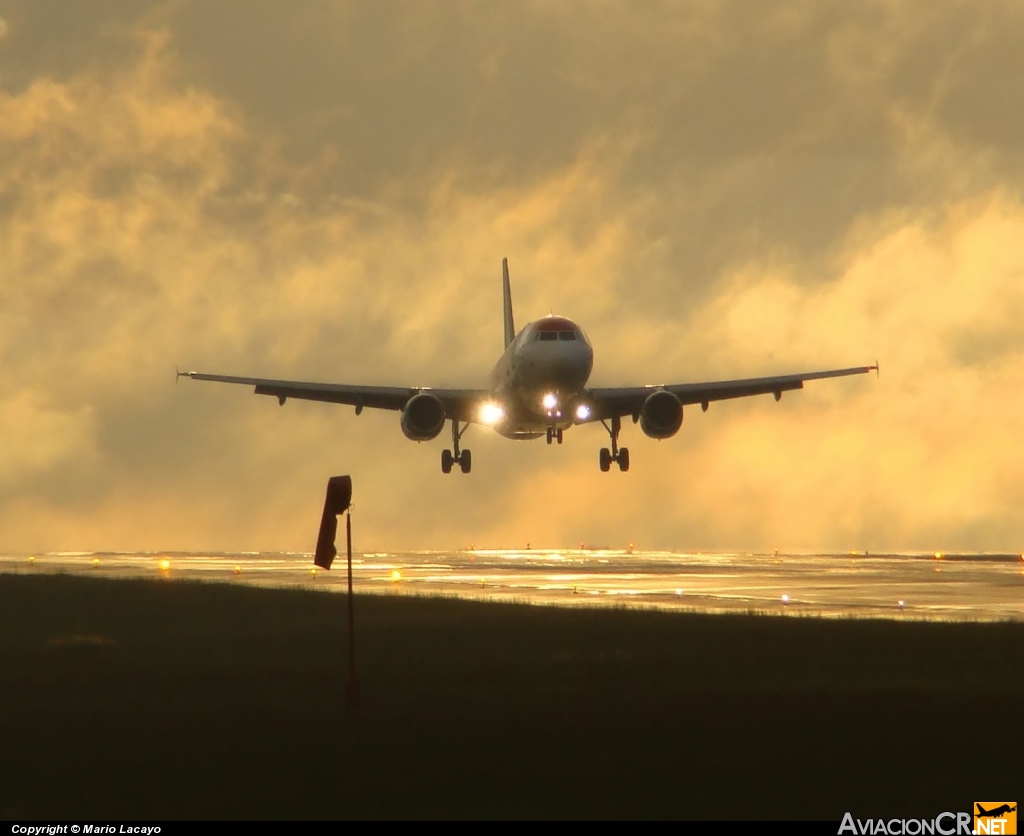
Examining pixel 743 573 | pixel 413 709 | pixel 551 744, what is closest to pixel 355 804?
pixel 551 744

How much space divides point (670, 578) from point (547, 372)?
7663 mm

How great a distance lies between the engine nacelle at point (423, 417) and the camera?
6078cm

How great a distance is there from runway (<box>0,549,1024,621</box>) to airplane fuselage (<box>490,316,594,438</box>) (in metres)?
5.37

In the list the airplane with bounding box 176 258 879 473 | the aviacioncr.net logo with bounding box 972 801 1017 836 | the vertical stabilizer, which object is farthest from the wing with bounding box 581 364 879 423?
the aviacioncr.net logo with bounding box 972 801 1017 836

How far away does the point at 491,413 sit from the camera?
201ft

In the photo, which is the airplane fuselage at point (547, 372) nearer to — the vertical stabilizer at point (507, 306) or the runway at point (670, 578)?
the runway at point (670, 578)

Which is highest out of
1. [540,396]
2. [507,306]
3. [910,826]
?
[507,306]

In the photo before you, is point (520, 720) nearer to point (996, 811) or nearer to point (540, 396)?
point (996, 811)

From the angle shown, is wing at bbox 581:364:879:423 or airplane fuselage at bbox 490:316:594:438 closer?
airplane fuselage at bbox 490:316:594:438

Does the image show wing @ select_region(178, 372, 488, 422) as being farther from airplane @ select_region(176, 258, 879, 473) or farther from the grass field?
the grass field

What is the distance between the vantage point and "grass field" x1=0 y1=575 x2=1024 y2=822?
1670 cm

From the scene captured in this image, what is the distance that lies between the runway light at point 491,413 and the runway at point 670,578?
5.27 m

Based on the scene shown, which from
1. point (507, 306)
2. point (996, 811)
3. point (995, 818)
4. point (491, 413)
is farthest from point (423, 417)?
point (995, 818)

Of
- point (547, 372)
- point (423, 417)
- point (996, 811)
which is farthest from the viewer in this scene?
point (423, 417)
